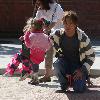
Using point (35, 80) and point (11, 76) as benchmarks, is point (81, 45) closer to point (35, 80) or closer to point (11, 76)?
point (35, 80)

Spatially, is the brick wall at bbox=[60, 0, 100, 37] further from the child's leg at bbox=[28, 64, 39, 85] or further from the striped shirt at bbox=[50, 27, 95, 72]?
the striped shirt at bbox=[50, 27, 95, 72]

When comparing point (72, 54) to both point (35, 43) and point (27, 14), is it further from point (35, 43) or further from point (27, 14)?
point (27, 14)

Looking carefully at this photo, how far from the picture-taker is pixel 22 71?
821 cm

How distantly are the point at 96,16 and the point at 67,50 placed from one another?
8.79 m

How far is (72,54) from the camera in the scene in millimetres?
7512

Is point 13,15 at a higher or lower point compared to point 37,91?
higher

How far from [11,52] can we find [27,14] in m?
4.19

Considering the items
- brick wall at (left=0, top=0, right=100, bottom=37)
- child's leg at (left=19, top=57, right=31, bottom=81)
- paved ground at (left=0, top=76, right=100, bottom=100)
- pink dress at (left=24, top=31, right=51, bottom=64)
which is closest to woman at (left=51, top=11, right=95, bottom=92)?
paved ground at (left=0, top=76, right=100, bottom=100)

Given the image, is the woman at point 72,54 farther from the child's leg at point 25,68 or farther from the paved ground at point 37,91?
the child's leg at point 25,68

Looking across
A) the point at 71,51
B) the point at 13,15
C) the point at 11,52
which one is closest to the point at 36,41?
the point at 71,51

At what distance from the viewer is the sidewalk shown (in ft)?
30.6

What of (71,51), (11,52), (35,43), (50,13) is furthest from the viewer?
(11,52)

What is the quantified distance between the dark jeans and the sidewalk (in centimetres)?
173

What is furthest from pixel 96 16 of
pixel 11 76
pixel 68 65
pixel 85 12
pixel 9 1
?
pixel 68 65
